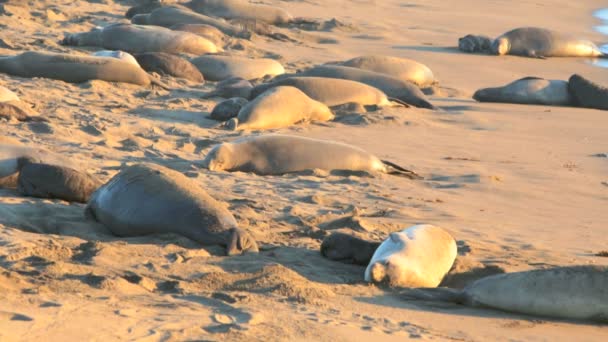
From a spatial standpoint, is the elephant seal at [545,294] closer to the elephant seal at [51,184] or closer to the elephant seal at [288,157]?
the elephant seal at [51,184]

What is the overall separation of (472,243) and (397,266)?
0.87m

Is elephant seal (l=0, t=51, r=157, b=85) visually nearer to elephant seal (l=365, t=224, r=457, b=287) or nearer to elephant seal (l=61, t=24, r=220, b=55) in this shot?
elephant seal (l=61, t=24, r=220, b=55)

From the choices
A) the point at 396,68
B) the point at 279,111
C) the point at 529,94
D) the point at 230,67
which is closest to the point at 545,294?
the point at 279,111

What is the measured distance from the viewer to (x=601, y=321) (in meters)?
3.48

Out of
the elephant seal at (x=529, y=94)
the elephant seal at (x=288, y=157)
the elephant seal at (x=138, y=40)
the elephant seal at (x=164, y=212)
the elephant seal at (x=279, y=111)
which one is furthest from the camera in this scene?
the elephant seal at (x=138, y=40)

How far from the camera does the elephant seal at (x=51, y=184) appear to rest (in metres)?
4.50

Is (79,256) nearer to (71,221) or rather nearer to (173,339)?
(71,221)

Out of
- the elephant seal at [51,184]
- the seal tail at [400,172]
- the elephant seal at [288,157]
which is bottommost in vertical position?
the seal tail at [400,172]

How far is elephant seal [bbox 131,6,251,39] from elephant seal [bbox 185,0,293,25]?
3.78 ft

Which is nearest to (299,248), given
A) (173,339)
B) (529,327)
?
(529,327)

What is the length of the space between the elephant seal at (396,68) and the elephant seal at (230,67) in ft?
2.18

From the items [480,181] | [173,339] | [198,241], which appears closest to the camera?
[173,339]

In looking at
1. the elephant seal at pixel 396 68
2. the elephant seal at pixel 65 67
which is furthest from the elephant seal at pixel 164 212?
the elephant seal at pixel 396 68

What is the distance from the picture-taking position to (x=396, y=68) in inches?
363
